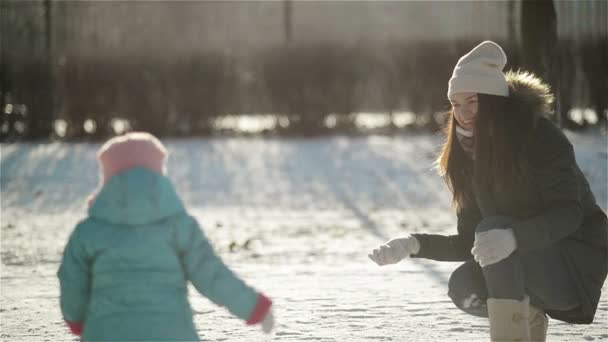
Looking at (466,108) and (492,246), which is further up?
(466,108)

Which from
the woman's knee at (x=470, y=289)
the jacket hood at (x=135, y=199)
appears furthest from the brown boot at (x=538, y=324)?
the jacket hood at (x=135, y=199)

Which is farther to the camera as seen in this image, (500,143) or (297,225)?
(297,225)

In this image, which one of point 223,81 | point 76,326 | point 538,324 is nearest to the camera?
point 76,326

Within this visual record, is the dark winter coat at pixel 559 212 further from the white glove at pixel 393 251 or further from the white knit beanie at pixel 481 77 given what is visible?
the white glove at pixel 393 251

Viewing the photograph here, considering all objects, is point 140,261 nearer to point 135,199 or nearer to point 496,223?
point 135,199

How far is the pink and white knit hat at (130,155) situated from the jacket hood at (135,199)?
0.13ft

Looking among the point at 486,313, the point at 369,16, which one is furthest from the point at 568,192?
the point at 369,16

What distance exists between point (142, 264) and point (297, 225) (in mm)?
5721

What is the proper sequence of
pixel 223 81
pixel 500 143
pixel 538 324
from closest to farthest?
pixel 500 143 → pixel 538 324 → pixel 223 81

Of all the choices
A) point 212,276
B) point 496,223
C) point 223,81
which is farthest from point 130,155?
point 223,81

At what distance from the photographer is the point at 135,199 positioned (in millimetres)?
3328

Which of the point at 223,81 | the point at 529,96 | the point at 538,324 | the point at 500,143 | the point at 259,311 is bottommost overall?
the point at 223,81

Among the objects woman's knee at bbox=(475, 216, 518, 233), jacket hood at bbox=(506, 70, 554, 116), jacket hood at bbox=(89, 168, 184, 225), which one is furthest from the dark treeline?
jacket hood at bbox=(89, 168, 184, 225)

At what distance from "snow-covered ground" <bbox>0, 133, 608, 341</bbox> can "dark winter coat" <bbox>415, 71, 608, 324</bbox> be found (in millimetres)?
876
